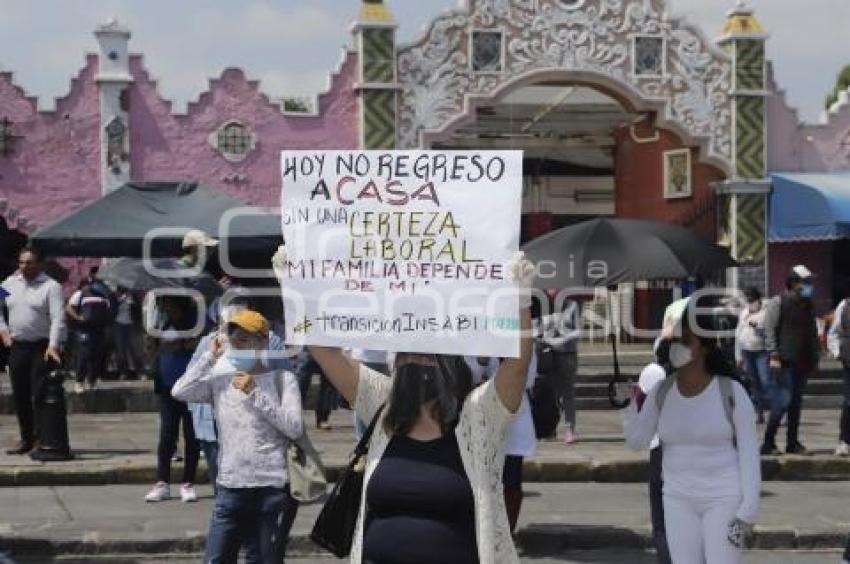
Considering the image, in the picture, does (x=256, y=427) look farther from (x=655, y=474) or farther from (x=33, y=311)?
(x=33, y=311)

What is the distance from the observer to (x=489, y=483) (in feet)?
15.6

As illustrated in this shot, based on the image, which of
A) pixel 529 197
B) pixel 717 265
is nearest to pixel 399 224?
pixel 717 265

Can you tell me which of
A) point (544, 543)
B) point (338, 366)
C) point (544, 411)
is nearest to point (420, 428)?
point (338, 366)

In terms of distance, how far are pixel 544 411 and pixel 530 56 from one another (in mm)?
15065

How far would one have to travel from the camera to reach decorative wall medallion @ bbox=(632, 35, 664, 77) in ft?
77.7

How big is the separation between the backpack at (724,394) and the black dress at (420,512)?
1965 mm

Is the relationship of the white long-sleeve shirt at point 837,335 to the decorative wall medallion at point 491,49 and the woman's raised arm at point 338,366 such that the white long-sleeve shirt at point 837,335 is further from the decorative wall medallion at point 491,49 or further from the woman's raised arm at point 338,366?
the decorative wall medallion at point 491,49

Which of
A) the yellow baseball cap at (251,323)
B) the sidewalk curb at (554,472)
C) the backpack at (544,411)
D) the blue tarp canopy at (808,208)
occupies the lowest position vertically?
the sidewalk curb at (554,472)

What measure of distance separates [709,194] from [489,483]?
20719 millimetres

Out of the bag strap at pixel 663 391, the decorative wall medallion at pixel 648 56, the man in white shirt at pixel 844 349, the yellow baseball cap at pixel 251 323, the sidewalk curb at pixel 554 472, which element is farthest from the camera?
the decorative wall medallion at pixel 648 56

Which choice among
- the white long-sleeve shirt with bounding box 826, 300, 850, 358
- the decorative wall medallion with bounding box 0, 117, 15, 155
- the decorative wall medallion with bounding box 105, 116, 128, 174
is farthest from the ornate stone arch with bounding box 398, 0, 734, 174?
the white long-sleeve shirt with bounding box 826, 300, 850, 358

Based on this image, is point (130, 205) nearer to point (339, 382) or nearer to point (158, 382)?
point (158, 382)

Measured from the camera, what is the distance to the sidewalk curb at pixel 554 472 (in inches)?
477

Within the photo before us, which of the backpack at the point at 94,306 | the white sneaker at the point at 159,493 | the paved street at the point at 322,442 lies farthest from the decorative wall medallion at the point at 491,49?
the white sneaker at the point at 159,493
